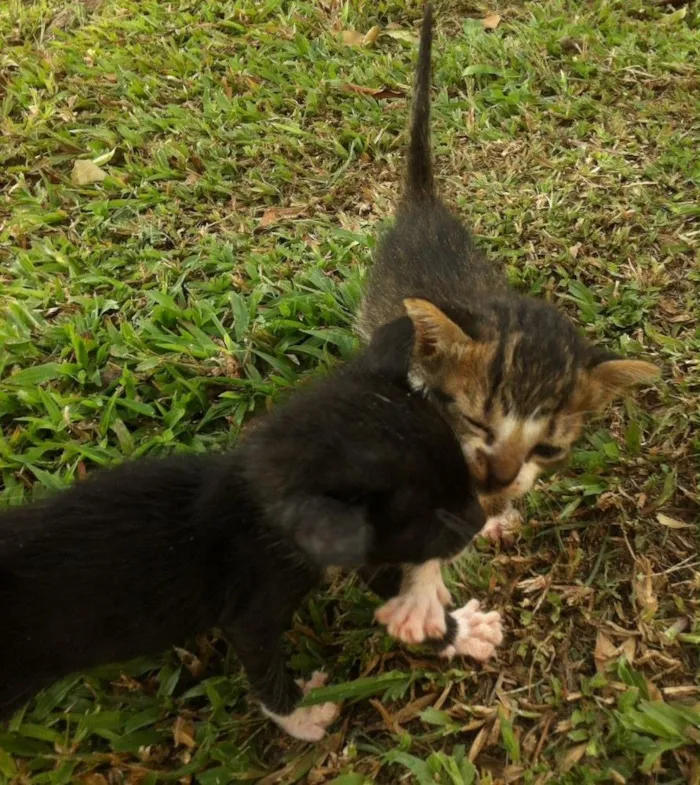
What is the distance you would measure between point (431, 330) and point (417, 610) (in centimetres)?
105

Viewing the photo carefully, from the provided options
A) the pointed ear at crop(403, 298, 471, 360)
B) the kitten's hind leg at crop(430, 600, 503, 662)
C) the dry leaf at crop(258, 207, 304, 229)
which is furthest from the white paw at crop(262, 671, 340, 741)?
the dry leaf at crop(258, 207, 304, 229)

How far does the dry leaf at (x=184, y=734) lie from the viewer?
266 centimetres

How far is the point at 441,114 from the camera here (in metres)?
4.80

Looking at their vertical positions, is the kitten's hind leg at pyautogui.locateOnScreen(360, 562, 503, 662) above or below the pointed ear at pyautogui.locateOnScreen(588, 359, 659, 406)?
below

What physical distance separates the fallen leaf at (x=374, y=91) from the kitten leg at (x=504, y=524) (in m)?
3.18

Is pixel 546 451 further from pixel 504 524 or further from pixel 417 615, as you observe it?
pixel 417 615

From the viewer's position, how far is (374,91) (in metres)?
4.96

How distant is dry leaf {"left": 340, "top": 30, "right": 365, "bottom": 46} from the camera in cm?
529

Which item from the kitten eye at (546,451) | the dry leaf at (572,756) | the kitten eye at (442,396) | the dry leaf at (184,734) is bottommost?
the dry leaf at (184,734)

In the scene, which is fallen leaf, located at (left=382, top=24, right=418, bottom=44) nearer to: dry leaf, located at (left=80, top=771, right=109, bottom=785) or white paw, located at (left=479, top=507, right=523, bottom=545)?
→ white paw, located at (left=479, top=507, right=523, bottom=545)

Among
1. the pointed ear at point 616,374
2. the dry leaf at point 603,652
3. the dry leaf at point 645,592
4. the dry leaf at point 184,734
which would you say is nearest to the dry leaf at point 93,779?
the dry leaf at point 184,734

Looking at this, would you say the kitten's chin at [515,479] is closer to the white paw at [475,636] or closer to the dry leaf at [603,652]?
the white paw at [475,636]

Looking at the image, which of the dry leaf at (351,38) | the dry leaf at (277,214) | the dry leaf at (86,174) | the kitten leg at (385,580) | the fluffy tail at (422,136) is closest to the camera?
the kitten leg at (385,580)

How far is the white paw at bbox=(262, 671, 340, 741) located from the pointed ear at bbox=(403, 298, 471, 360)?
1.36m
